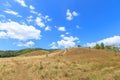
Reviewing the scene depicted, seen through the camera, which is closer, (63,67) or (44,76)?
(44,76)

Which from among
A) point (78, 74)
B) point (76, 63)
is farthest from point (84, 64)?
point (78, 74)

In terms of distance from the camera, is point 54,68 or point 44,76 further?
point 54,68

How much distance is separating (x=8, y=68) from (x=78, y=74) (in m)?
A: 8.80

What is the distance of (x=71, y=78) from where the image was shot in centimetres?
2383

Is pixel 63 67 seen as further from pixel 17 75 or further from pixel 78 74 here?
pixel 17 75

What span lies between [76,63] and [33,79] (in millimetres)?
8652

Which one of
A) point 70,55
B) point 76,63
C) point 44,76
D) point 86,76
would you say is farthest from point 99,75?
point 70,55

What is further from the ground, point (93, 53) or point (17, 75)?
point (93, 53)

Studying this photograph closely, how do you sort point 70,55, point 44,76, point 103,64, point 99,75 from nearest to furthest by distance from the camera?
point 99,75 → point 44,76 → point 103,64 → point 70,55

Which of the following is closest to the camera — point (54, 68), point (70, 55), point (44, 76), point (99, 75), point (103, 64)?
point (99, 75)

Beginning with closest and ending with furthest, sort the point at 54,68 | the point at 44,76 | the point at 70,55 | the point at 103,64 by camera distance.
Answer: the point at 44,76 < the point at 54,68 < the point at 103,64 < the point at 70,55

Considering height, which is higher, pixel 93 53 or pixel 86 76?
pixel 93 53

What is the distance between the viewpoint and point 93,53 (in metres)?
39.0

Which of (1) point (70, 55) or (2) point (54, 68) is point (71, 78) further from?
(1) point (70, 55)
